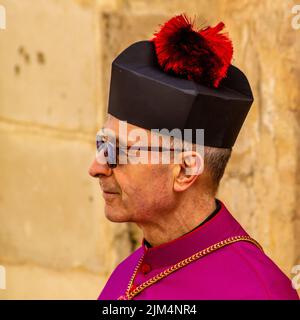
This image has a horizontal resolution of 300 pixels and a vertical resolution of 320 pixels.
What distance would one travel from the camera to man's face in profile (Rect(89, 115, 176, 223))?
3336 millimetres

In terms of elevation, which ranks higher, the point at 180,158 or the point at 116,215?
the point at 180,158

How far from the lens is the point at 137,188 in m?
3.34

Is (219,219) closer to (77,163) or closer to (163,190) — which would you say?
(163,190)

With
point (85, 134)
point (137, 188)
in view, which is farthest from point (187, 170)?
point (85, 134)

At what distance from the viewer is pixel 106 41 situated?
4.95 meters

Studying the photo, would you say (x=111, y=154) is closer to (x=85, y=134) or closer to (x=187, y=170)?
(x=187, y=170)

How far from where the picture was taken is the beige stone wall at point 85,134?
4.45 meters

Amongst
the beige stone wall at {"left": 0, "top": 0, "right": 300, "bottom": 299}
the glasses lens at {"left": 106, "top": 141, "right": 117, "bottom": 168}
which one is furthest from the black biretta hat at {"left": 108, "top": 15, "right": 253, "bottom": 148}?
the beige stone wall at {"left": 0, "top": 0, "right": 300, "bottom": 299}

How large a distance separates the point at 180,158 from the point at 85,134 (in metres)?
1.90

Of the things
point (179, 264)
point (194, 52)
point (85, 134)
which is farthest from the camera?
point (85, 134)

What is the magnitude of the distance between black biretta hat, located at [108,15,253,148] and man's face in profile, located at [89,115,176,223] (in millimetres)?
97

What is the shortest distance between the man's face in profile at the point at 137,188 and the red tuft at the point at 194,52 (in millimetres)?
254

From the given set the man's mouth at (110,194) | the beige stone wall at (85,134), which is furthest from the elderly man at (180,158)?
Result: the beige stone wall at (85,134)
